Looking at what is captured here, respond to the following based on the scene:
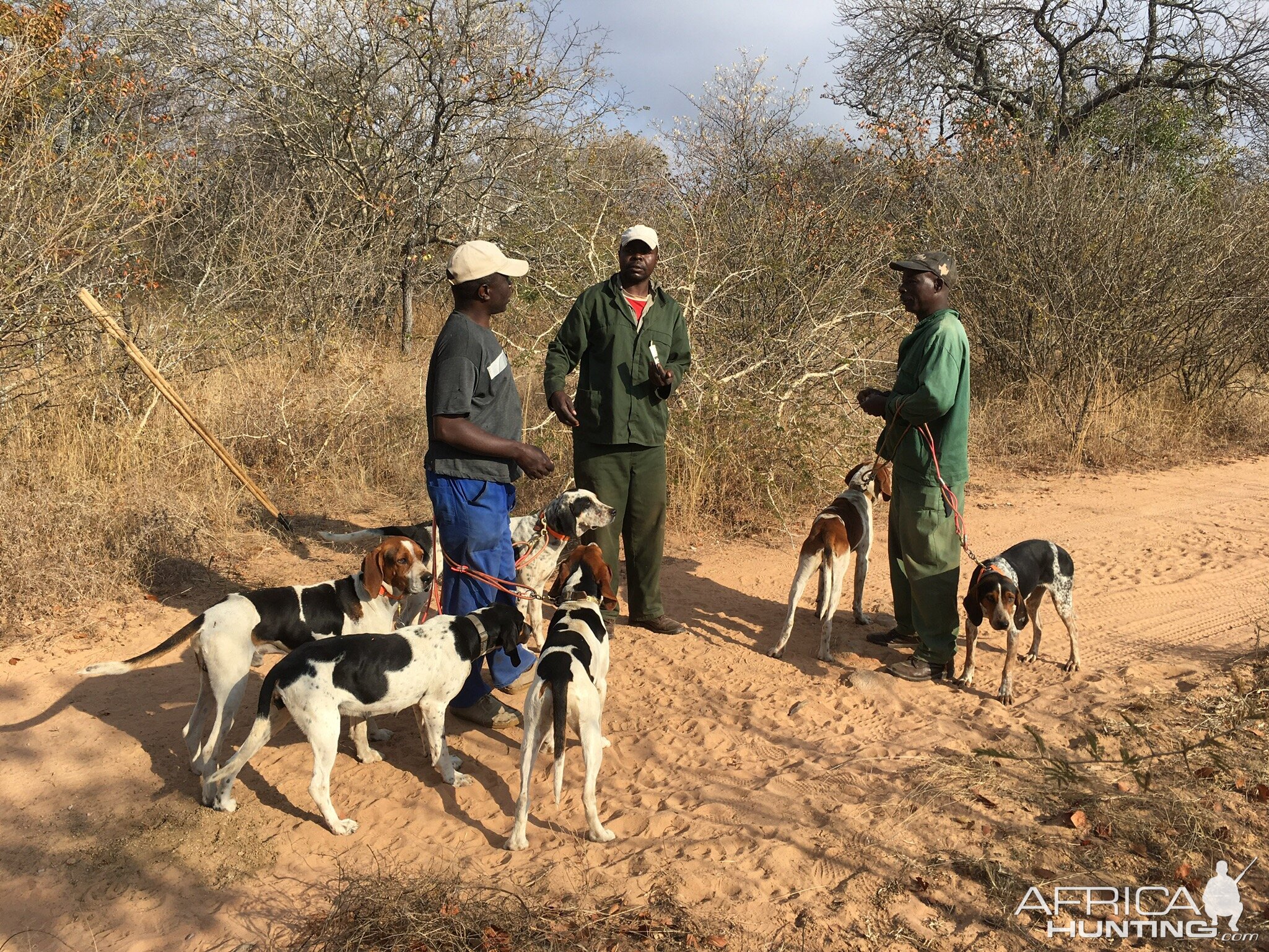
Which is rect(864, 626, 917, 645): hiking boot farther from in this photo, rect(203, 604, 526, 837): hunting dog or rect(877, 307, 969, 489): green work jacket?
rect(203, 604, 526, 837): hunting dog

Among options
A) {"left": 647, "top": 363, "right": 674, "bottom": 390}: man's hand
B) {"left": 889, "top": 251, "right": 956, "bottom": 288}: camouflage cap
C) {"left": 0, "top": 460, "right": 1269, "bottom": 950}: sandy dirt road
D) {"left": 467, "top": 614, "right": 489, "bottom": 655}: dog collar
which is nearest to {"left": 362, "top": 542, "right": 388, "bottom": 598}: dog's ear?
{"left": 467, "top": 614, "right": 489, "bottom": 655}: dog collar

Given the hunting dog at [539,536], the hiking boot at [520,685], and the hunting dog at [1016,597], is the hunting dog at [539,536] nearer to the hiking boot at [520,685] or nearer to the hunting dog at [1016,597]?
the hiking boot at [520,685]

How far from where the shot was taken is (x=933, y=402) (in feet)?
14.9

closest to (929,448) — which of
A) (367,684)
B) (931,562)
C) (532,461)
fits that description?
(931,562)

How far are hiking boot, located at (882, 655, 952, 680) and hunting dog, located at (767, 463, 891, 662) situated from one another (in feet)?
1.33

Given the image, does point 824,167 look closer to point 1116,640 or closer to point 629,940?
point 1116,640

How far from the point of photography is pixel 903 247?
10.8 meters

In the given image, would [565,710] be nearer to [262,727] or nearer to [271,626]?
[262,727]

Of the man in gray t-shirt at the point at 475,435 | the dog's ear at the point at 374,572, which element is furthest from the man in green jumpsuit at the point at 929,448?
the dog's ear at the point at 374,572

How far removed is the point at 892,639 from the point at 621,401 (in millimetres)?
2172

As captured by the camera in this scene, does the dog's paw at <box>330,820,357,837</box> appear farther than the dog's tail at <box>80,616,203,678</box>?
No

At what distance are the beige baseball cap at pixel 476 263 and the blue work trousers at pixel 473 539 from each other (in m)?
0.89

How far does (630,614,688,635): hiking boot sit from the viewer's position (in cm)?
554

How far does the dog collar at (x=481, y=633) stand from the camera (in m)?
3.86
